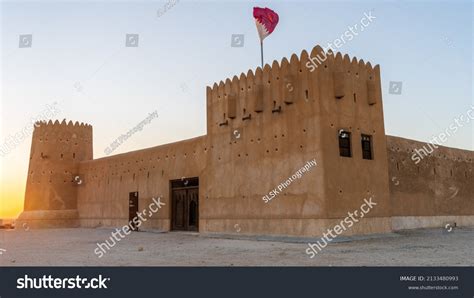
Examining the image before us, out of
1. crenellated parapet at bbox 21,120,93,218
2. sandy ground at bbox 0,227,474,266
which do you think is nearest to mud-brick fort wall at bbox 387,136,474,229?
sandy ground at bbox 0,227,474,266

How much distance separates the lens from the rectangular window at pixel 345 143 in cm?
1513

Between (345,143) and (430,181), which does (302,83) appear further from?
(430,181)

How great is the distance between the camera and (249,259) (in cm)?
1004

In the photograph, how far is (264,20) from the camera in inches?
732

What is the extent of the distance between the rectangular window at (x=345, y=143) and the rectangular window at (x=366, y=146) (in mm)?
802

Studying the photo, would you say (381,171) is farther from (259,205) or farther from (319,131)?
Answer: (259,205)

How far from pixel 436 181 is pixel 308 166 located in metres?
11.5

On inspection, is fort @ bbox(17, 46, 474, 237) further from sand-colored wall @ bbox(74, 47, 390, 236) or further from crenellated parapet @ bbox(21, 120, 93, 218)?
crenellated parapet @ bbox(21, 120, 93, 218)

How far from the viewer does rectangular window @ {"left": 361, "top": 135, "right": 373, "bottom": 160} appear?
627 inches

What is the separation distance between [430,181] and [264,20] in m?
12.0
